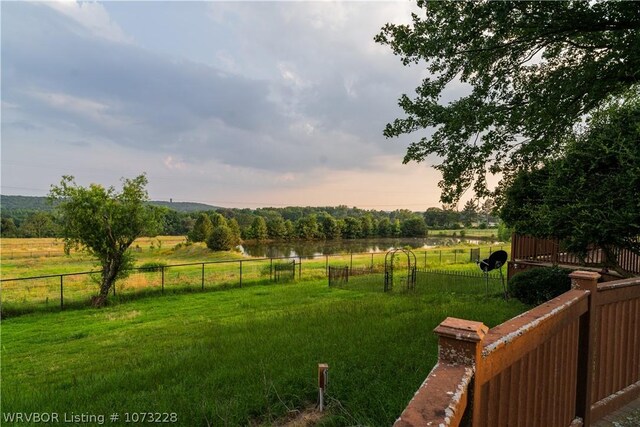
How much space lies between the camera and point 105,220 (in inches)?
592

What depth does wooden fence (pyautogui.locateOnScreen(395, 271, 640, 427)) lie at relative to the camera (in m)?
1.35

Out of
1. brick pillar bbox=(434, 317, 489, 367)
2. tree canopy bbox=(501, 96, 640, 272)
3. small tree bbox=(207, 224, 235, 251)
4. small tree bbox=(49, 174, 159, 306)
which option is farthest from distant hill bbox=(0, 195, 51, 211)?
brick pillar bbox=(434, 317, 489, 367)

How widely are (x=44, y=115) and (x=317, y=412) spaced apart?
2801 centimetres

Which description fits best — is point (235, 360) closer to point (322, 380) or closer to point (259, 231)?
point (322, 380)

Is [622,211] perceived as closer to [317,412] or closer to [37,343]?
[317,412]

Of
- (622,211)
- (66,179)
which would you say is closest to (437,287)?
(622,211)

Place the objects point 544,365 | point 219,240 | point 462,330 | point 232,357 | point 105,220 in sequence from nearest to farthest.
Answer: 1. point 462,330
2. point 544,365
3. point 232,357
4. point 105,220
5. point 219,240

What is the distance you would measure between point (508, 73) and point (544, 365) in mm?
7386

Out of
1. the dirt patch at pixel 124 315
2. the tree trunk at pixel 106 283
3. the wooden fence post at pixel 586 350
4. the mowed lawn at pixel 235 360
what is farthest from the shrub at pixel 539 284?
the tree trunk at pixel 106 283

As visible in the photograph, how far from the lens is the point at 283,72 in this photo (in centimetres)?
1797

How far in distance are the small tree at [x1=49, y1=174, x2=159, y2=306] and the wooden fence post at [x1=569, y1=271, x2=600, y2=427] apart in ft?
54.2

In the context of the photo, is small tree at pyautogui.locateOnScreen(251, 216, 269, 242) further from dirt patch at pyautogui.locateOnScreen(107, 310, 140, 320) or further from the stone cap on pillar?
the stone cap on pillar

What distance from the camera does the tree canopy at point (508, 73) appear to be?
19.8 feet

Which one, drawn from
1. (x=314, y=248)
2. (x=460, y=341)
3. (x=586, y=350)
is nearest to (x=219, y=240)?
(x=314, y=248)
